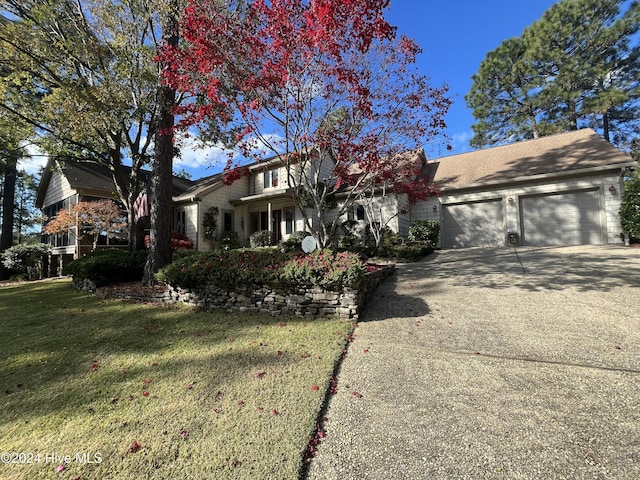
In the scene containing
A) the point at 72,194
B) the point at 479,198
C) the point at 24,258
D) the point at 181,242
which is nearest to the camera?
the point at 479,198

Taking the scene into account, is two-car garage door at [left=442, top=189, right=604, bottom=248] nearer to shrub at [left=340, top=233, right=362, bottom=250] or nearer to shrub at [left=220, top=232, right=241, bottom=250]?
shrub at [left=340, top=233, right=362, bottom=250]

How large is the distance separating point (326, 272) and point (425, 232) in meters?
9.10

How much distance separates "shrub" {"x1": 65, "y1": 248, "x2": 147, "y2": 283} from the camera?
8.38 meters

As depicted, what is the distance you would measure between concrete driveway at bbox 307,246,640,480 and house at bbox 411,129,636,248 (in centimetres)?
675

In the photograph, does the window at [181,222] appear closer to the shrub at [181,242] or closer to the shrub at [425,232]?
the shrub at [181,242]

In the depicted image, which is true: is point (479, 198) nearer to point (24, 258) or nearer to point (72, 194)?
point (72, 194)

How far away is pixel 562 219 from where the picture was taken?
11781 millimetres

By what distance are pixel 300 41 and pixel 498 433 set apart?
6498mm

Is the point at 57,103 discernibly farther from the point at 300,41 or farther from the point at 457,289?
the point at 457,289

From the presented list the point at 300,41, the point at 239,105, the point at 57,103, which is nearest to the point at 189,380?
the point at 239,105

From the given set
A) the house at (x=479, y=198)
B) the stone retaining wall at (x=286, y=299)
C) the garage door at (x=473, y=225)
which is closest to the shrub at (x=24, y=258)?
the house at (x=479, y=198)

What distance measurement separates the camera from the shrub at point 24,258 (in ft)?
50.5

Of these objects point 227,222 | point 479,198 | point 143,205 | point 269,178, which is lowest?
point 227,222

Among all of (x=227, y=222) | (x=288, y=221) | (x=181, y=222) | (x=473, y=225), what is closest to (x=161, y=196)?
(x=288, y=221)
